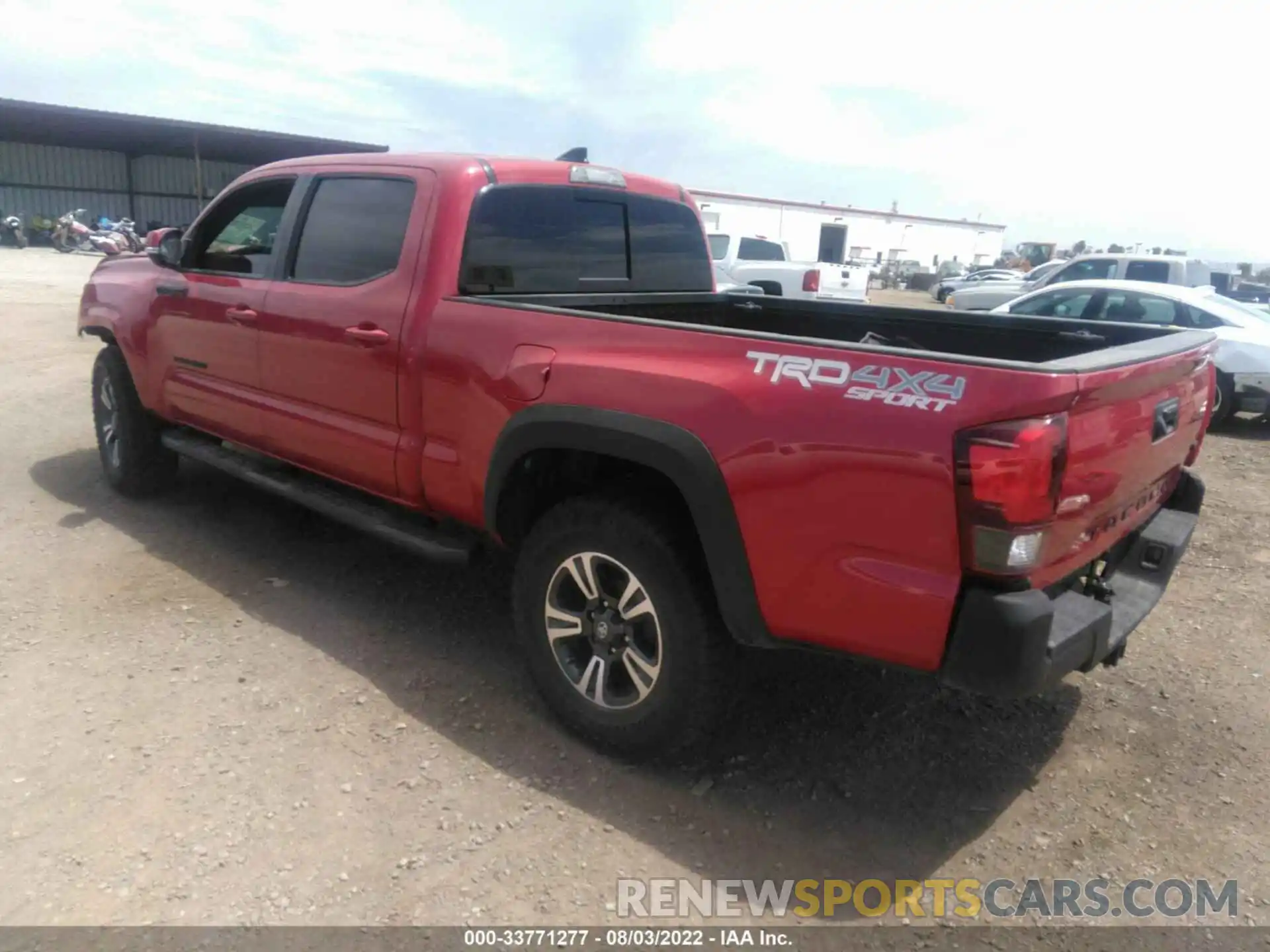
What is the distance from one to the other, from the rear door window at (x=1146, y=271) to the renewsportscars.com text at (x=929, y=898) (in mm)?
13320

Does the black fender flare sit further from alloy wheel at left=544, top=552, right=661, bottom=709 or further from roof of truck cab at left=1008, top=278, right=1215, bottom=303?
roof of truck cab at left=1008, top=278, right=1215, bottom=303

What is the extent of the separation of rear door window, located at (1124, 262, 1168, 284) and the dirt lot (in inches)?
427

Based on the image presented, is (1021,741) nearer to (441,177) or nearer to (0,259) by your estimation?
(441,177)

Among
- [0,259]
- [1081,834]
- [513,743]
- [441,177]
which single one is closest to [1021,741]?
[1081,834]

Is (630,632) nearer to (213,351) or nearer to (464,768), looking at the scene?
(464,768)

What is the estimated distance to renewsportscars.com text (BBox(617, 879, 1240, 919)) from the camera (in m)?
2.61

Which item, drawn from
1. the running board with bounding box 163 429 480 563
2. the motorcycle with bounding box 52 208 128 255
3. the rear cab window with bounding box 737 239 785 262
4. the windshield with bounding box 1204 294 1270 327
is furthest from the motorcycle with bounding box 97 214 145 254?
the windshield with bounding box 1204 294 1270 327

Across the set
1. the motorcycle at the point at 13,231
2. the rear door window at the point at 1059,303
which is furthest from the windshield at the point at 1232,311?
the motorcycle at the point at 13,231

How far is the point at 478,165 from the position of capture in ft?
12.4

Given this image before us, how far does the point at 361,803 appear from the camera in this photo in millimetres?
2975

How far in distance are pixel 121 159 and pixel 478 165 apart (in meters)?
41.2

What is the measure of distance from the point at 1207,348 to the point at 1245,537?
10.9 feet

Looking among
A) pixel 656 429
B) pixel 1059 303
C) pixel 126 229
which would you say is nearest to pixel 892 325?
Answer: pixel 656 429

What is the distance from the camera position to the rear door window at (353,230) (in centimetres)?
384
